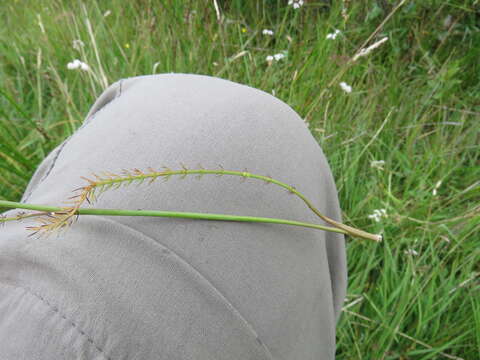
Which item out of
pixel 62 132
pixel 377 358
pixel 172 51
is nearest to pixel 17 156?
pixel 62 132

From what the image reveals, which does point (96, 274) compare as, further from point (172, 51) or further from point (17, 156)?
point (172, 51)

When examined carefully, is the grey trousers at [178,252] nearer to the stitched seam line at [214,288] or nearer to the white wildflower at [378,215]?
the stitched seam line at [214,288]

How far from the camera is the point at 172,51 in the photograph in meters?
1.42

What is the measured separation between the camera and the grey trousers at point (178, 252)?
1.19ft

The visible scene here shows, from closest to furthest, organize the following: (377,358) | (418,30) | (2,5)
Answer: (377,358) < (418,30) < (2,5)

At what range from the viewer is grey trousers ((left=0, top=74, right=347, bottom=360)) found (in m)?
0.36

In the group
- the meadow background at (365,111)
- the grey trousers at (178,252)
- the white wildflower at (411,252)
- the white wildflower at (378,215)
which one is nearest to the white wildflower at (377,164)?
the meadow background at (365,111)

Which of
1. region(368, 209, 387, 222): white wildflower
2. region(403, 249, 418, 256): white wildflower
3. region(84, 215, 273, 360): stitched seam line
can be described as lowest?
region(403, 249, 418, 256): white wildflower

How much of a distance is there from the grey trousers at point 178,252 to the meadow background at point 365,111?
0.44m

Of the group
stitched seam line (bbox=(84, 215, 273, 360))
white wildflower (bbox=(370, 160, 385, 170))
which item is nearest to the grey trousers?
stitched seam line (bbox=(84, 215, 273, 360))

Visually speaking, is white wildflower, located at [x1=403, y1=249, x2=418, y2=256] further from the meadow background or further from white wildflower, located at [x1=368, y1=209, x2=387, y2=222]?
white wildflower, located at [x1=368, y1=209, x2=387, y2=222]

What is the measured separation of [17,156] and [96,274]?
70 cm

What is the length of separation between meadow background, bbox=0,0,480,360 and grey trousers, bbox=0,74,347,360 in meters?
0.44

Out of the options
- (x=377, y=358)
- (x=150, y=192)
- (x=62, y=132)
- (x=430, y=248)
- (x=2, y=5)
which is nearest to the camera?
(x=150, y=192)
